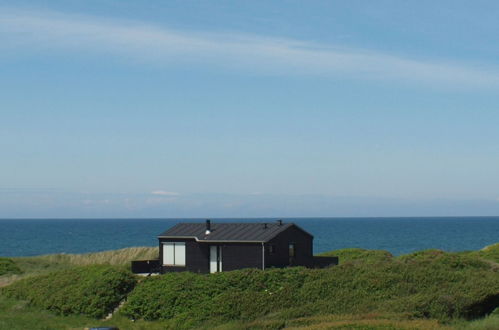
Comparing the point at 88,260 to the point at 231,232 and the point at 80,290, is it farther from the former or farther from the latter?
the point at 80,290

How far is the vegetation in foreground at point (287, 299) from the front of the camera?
36.0 meters

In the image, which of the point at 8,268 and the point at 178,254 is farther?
the point at 8,268

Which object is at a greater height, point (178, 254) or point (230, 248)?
point (230, 248)

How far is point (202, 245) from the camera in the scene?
5138cm

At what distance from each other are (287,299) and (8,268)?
31896mm

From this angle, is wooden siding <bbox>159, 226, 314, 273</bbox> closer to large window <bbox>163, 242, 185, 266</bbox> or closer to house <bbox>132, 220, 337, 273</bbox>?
house <bbox>132, 220, 337, 273</bbox>

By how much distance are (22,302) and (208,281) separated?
13.4m

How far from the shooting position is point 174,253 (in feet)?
172

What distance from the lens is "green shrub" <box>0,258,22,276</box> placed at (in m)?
60.8

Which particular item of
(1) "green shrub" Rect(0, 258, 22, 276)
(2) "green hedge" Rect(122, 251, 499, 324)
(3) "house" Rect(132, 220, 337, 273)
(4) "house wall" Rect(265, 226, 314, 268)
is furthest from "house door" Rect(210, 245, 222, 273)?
(1) "green shrub" Rect(0, 258, 22, 276)

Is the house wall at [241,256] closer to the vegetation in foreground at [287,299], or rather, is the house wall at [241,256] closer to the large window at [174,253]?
the large window at [174,253]

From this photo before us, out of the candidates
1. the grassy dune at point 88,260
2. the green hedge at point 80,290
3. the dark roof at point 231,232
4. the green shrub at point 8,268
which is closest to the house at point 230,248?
the dark roof at point 231,232

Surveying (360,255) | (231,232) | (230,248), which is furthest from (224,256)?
(360,255)

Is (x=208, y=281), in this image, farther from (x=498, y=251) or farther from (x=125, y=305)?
(x=498, y=251)
